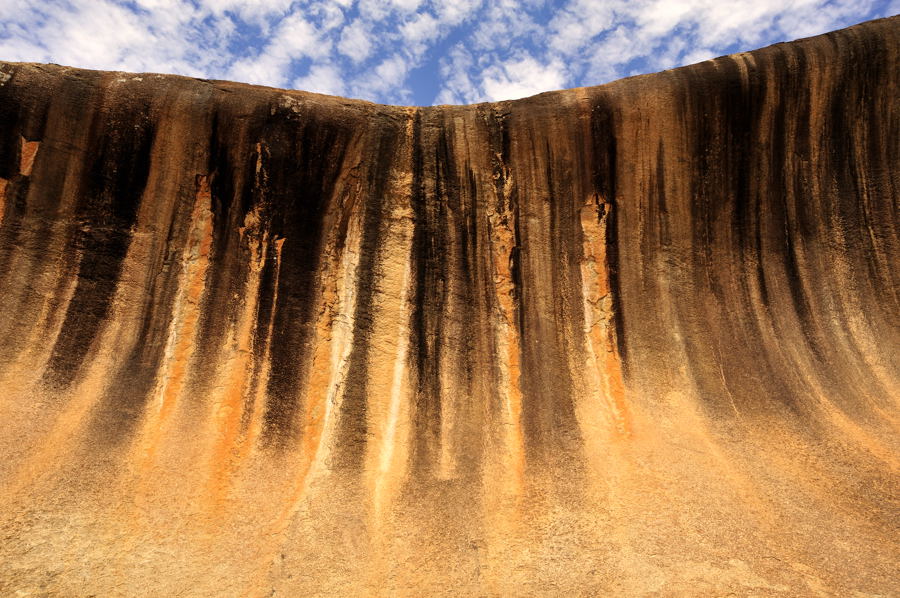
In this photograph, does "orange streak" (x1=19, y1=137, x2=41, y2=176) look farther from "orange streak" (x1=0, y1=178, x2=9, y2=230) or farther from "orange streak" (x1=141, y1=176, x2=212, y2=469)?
"orange streak" (x1=141, y1=176, x2=212, y2=469)

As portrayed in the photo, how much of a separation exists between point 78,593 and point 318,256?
4.68m

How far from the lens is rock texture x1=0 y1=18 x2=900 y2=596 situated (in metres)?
6.00

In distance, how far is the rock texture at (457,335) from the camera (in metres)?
6.00

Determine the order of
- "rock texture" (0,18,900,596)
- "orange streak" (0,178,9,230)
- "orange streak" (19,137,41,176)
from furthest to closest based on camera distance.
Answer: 1. "orange streak" (19,137,41,176)
2. "orange streak" (0,178,9,230)
3. "rock texture" (0,18,900,596)

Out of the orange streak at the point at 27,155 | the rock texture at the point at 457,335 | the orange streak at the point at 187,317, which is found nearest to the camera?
the rock texture at the point at 457,335

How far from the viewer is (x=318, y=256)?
26.6 ft

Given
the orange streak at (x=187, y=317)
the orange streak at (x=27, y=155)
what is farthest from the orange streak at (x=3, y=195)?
the orange streak at (x=187, y=317)

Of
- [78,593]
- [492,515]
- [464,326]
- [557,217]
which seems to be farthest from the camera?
[557,217]

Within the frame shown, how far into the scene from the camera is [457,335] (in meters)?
7.96

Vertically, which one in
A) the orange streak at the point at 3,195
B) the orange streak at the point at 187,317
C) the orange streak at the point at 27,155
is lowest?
the orange streak at the point at 187,317

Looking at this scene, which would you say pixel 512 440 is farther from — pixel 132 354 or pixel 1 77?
pixel 1 77

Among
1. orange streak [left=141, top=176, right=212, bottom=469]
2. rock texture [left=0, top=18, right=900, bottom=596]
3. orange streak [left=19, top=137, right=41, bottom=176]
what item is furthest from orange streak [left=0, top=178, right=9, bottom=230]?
orange streak [left=141, top=176, right=212, bottom=469]

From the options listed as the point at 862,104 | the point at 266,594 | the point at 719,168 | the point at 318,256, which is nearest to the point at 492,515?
the point at 266,594

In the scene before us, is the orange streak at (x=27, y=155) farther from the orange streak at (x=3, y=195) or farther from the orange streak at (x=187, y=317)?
the orange streak at (x=187, y=317)
